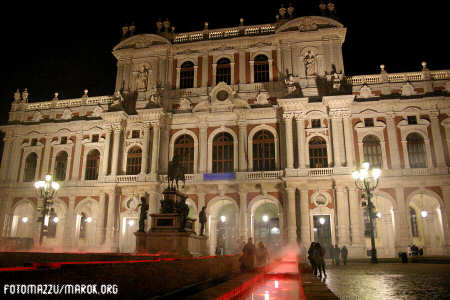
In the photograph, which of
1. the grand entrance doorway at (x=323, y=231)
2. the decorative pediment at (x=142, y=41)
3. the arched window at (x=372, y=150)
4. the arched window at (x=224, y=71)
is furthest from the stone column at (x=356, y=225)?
the decorative pediment at (x=142, y=41)

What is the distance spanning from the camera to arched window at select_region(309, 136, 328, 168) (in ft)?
93.1

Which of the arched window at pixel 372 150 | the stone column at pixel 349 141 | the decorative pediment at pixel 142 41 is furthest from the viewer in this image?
the decorative pediment at pixel 142 41

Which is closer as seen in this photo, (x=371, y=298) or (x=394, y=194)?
(x=371, y=298)

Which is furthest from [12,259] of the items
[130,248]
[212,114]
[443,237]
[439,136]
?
[439,136]

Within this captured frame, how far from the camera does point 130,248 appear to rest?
96.6 ft

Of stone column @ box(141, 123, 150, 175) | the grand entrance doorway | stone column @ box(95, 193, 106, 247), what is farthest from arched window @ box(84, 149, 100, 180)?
the grand entrance doorway

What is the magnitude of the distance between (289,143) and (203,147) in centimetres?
718

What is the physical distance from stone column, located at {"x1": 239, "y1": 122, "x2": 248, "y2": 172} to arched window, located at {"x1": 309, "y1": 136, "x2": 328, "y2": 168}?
5194mm

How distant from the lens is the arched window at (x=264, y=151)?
1164 inches

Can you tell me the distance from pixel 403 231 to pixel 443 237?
2959mm

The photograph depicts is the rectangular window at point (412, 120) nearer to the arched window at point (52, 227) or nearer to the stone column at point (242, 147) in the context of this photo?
the stone column at point (242, 147)

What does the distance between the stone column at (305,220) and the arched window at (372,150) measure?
19.0 ft

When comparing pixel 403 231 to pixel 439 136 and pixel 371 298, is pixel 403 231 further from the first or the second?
pixel 371 298

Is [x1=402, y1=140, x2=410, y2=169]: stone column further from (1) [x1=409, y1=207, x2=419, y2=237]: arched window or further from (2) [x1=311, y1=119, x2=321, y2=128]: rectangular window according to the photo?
(2) [x1=311, y1=119, x2=321, y2=128]: rectangular window
